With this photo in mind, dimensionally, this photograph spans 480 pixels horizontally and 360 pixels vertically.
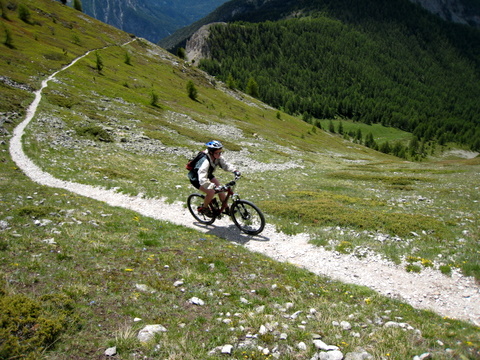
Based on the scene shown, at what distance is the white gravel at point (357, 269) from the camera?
8.53 meters

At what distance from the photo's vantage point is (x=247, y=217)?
45.1 feet

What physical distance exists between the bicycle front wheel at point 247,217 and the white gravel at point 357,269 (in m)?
0.37

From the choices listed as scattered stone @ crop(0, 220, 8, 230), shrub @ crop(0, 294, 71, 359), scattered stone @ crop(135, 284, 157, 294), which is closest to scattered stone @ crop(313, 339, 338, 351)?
scattered stone @ crop(135, 284, 157, 294)

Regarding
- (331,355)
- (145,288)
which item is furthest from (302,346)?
(145,288)

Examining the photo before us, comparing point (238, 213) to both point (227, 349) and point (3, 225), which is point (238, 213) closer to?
point (227, 349)

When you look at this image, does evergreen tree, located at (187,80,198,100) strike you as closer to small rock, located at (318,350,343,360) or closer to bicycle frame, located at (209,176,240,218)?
bicycle frame, located at (209,176,240,218)

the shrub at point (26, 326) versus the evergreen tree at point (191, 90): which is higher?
the evergreen tree at point (191, 90)

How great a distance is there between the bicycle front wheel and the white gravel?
14.4 inches

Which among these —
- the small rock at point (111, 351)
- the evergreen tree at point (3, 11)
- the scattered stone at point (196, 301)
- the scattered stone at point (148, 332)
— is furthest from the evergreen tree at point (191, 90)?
the small rock at point (111, 351)

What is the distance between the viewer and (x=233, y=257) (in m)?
10.3

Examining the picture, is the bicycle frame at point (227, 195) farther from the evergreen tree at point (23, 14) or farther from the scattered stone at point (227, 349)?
the evergreen tree at point (23, 14)

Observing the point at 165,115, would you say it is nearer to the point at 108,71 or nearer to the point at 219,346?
the point at 108,71

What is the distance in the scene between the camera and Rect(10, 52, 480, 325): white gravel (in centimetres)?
853

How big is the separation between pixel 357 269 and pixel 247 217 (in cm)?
550
